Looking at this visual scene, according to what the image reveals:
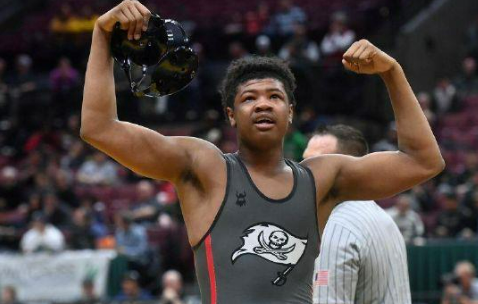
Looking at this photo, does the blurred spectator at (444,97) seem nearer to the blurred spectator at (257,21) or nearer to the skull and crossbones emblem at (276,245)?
the blurred spectator at (257,21)

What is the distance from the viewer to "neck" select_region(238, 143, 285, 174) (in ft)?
14.0

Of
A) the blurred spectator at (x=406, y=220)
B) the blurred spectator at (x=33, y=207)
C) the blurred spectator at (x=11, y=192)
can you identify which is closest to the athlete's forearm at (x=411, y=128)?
the blurred spectator at (x=406, y=220)

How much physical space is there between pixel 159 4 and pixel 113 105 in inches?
725

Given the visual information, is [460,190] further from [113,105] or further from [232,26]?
[113,105]

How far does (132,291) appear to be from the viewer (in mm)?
12461

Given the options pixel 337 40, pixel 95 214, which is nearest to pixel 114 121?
pixel 95 214

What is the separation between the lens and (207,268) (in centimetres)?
408

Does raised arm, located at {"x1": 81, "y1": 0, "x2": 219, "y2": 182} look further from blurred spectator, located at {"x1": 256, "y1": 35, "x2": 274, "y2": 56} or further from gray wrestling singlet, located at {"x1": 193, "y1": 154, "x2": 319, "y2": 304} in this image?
blurred spectator, located at {"x1": 256, "y1": 35, "x2": 274, "y2": 56}

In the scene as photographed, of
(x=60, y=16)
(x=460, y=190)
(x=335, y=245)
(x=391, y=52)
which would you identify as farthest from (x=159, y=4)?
(x=335, y=245)

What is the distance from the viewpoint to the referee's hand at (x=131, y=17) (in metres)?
3.93

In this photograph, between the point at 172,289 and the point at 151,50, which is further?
the point at 172,289

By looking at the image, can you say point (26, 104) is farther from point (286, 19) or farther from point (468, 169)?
point (468, 169)

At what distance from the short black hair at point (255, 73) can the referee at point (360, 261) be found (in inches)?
43.3

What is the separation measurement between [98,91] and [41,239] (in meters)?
10.3
